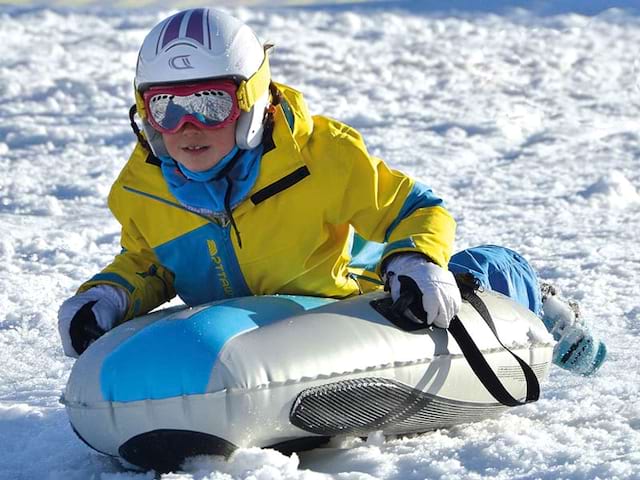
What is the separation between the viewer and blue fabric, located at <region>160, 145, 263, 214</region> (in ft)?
9.93

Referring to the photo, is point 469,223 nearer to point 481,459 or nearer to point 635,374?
point 635,374

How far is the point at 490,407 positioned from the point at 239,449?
80 cm

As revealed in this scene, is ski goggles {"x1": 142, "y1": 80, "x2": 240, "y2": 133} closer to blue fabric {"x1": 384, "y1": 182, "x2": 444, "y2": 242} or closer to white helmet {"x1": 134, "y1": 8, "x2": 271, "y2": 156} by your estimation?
white helmet {"x1": 134, "y1": 8, "x2": 271, "y2": 156}

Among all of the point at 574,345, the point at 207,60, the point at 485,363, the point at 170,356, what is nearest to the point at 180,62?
the point at 207,60

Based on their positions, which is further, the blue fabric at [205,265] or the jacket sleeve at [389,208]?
the blue fabric at [205,265]

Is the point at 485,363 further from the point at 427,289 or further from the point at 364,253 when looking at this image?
the point at 364,253

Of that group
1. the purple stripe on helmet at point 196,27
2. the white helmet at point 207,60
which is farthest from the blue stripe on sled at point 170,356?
the purple stripe on helmet at point 196,27

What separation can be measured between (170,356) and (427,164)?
5.36 metres

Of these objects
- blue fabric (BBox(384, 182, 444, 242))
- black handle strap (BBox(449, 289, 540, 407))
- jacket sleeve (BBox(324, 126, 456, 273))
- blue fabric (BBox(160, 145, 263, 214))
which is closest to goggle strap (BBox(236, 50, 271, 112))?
blue fabric (BBox(160, 145, 263, 214))

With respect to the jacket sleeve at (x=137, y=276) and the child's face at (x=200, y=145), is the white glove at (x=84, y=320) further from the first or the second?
the child's face at (x=200, y=145)

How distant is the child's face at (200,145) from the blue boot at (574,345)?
136 cm

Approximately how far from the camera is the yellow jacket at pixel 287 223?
3.02 m

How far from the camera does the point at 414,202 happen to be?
3.10 m

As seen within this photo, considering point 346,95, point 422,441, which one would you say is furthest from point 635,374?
point 346,95
